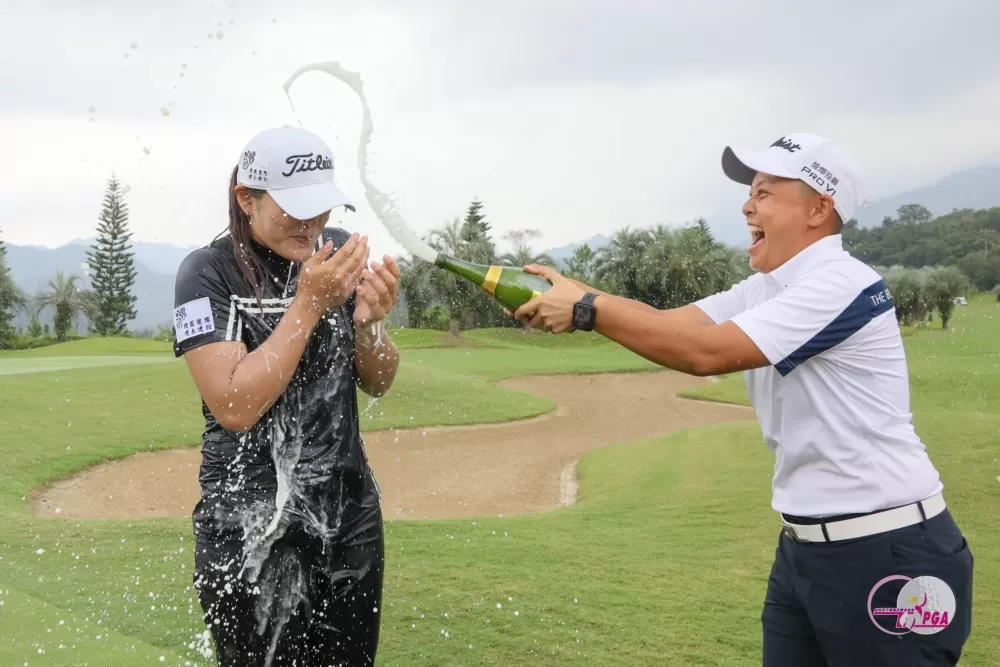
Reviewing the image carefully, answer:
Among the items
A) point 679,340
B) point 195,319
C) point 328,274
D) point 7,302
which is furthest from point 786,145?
point 7,302

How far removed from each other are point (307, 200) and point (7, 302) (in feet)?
169

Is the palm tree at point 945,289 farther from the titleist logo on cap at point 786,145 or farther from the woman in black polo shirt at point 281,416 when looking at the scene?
the woman in black polo shirt at point 281,416

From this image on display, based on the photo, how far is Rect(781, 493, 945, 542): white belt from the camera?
8.65ft

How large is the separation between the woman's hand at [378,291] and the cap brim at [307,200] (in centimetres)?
25

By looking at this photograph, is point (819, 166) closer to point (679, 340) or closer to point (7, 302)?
point (679, 340)

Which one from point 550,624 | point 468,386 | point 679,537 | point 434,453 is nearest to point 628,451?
point 434,453

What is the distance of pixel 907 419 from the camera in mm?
2754

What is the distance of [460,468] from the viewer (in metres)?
12.3

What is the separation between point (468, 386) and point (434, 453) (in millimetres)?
4784

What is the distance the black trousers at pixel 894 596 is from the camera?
8.56 ft

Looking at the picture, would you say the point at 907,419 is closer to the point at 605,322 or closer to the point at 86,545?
the point at 605,322

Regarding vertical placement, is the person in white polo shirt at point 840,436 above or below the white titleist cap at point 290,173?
below

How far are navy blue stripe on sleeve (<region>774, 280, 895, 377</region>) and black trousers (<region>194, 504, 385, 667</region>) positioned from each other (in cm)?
148

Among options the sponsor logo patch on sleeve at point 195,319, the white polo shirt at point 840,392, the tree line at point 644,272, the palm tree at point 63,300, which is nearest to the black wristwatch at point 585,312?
the white polo shirt at point 840,392
